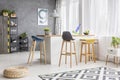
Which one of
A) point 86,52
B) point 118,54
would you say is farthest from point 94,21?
point 118,54

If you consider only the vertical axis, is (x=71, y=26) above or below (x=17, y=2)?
below

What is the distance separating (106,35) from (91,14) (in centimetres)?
118

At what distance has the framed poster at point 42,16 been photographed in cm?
981

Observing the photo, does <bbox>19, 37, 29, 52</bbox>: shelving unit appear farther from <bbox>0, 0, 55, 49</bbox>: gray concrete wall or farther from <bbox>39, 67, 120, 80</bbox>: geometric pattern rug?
<bbox>39, 67, 120, 80</bbox>: geometric pattern rug

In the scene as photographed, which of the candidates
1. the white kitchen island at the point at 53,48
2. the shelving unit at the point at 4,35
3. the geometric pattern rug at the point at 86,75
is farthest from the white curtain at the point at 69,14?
the geometric pattern rug at the point at 86,75

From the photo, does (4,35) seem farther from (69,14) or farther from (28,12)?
(69,14)

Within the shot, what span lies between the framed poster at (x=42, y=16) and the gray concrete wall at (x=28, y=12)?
185 mm

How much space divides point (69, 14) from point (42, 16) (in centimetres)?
169

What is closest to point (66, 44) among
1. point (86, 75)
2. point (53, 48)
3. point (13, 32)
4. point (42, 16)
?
point (53, 48)

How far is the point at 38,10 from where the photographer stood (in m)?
9.77

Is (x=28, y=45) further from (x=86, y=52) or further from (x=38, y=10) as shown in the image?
(x=86, y=52)

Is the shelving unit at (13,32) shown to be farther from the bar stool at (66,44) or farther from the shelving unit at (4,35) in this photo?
the bar stool at (66,44)

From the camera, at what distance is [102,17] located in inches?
261

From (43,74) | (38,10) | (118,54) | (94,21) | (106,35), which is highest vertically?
(38,10)
